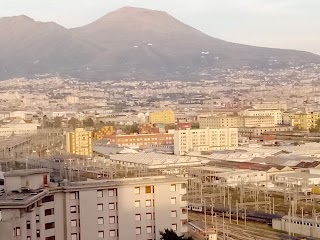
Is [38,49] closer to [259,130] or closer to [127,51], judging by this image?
[127,51]

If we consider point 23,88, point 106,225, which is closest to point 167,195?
point 106,225

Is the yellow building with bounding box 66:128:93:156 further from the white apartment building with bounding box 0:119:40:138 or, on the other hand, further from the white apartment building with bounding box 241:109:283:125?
the white apartment building with bounding box 241:109:283:125

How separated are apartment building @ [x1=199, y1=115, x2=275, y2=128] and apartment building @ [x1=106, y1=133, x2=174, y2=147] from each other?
3.32 m

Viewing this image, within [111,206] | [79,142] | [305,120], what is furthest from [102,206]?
[305,120]

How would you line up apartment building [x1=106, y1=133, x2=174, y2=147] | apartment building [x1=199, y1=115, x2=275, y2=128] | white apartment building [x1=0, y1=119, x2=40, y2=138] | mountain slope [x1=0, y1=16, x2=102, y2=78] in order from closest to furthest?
1. white apartment building [x1=0, y1=119, x2=40, y2=138]
2. apartment building [x1=106, y1=133, x2=174, y2=147]
3. apartment building [x1=199, y1=115, x2=275, y2=128]
4. mountain slope [x1=0, y1=16, x2=102, y2=78]

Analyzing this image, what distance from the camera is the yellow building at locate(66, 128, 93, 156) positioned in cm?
1800

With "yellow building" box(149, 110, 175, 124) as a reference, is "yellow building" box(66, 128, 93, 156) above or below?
below

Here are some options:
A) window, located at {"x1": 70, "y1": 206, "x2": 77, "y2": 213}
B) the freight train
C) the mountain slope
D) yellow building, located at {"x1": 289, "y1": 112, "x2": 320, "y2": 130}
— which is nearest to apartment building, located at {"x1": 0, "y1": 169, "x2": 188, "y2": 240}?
window, located at {"x1": 70, "y1": 206, "x2": 77, "y2": 213}

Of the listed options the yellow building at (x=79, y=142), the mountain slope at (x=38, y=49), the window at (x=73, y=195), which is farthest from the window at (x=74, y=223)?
the mountain slope at (x=38, y=49)

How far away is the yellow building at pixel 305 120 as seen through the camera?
2606 centimetres

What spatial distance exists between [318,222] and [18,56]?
221ft

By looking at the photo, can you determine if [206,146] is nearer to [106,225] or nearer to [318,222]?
[318,222]

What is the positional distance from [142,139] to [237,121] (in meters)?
5.68

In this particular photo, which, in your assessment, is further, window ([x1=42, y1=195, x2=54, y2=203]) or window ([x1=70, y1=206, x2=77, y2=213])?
window ([x1=70, y1=206, x2=77, y2=213])
